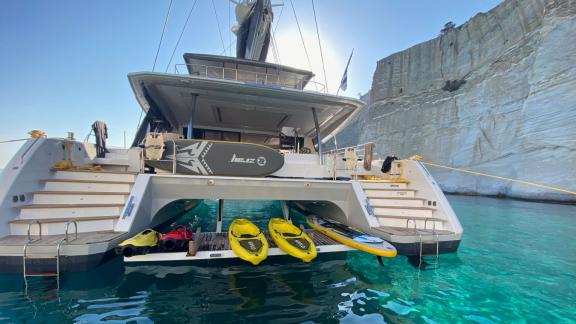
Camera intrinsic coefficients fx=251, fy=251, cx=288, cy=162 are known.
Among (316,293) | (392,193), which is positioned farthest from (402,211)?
(316,293)

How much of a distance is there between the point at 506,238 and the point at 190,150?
8.94 metres

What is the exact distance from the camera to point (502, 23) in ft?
84.3

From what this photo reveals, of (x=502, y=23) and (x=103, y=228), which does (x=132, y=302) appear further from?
(x=502, y=23)

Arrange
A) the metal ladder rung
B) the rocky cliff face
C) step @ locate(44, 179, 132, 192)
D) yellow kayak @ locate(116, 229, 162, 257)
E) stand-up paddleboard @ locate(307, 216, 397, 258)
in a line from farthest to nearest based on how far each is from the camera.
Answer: the rocky cliff face, step @ locate(44, 179, 132, 192), stand-up paddleboard @ locate(307, 216, 397, 258), yellow kayak @ locate(116, 229, 162, 257), the metal ladder rung

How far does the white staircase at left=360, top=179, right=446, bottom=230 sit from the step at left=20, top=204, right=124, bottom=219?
5439 mm

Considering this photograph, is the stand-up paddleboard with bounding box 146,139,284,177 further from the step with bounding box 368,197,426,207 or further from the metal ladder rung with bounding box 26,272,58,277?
the step with bounding box 368,197,426,207

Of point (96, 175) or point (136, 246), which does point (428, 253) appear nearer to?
point (136, 246)

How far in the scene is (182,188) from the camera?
529 cm

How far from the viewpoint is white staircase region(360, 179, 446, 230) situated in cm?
540

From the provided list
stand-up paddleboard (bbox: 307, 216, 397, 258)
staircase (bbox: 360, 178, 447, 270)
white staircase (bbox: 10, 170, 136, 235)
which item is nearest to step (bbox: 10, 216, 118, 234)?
white staircase (bbox: 10, 170, 136, 235)

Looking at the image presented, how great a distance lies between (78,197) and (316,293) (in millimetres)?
4670

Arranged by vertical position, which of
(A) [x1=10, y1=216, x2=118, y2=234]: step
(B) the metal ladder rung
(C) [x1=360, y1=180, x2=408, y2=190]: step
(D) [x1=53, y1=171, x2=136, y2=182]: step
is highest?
(D) [x1=53, y1=171, x2=136, y2=182]: step

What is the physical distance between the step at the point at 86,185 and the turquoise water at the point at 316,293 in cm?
153

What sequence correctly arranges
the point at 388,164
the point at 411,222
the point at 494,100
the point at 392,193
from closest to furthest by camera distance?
the point at 411,222
the point at 392,193
the point at 388,164
the point at 494,100
